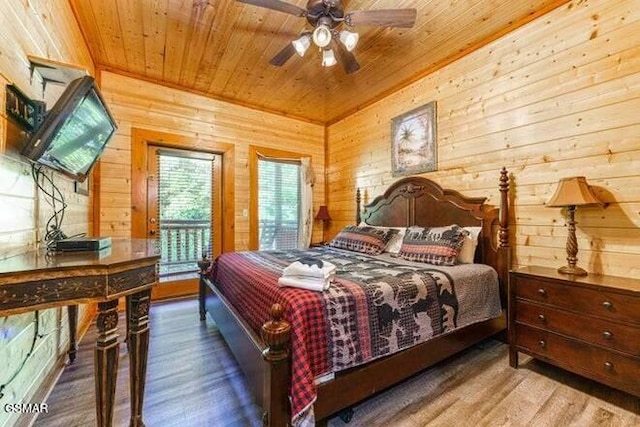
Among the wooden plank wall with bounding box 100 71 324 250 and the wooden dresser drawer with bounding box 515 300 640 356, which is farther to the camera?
the wooden plank wall with bounding box 100 71 324 250

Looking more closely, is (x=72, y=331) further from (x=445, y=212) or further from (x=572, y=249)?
(x=572, y=249)

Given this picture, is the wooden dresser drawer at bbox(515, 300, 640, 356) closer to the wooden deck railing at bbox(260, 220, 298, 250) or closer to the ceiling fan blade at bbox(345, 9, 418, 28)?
the ceiling fan blade at bbox(345, 9, 418, 28)

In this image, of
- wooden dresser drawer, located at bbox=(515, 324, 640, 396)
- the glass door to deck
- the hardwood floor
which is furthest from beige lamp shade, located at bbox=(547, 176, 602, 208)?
the glass door to deck

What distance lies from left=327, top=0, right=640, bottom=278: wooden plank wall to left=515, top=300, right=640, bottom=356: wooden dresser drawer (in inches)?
20.5

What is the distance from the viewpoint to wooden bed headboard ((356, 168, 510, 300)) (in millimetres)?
2539

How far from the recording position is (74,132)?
1.64m

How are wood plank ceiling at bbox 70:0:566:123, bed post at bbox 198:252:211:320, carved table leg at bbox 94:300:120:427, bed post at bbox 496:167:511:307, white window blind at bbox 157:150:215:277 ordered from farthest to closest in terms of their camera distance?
white window blind at bbox 157:150:215:277 → bed post at bbox 198:252:211:320 → bed post at bbox 496:167:511:307 → wood plank ceiling at bbox 70:0:566:123 → carved table leg at bbox 94:300:120:427

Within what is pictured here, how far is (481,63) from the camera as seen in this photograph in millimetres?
2844

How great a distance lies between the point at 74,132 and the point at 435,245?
2709 millimetres

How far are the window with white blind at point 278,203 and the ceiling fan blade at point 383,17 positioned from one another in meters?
2.76

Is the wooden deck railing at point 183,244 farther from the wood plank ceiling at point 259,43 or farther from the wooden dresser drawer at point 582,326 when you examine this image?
the wooden dresser drawer at point 582,326

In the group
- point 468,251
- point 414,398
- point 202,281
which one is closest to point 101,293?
point 414,398

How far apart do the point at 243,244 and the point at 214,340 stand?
6.09 ft

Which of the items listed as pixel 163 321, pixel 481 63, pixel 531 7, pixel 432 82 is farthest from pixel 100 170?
pixel 531 7
